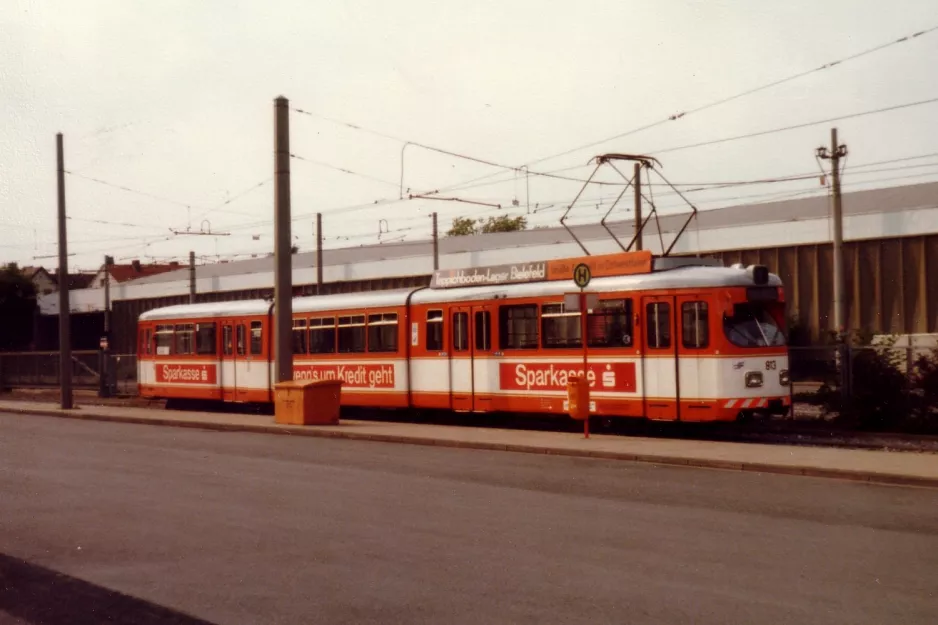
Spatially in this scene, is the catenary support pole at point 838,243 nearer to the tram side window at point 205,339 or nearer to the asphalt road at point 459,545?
the tram side window at point 205,339

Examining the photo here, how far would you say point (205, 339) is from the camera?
3195cm

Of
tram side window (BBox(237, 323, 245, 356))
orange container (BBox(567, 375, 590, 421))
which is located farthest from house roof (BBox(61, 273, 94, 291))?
orange container (BBox(567, 375, 590, 421))

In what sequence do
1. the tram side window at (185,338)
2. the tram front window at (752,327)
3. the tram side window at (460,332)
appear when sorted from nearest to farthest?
1. the tram front window at (752,327)
2. the tram side window at (460,332)
3. the tram side window at (185,338)

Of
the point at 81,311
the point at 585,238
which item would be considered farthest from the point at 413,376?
the point at 81,311

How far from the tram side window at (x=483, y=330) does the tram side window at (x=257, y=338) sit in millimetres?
8341

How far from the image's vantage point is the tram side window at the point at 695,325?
64.4 feet

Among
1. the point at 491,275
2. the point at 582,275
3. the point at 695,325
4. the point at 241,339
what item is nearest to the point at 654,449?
the point at 695,325

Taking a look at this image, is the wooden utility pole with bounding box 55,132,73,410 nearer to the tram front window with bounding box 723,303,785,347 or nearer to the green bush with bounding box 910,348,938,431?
the tram front window with bounding box 723,303,785,347

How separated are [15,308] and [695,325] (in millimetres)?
59319

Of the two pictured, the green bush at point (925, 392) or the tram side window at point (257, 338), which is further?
the tram side window at point (257, 338)

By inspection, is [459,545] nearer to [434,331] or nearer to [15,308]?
[434,331]

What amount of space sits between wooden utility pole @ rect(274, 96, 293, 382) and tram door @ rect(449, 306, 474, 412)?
414 cm

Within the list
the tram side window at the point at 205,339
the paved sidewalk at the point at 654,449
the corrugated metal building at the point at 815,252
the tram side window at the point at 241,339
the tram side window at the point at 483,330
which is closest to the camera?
the paved sidewalk at the point at 654,449

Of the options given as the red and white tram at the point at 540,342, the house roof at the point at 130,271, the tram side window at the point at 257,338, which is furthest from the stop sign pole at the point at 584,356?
the house roof at the point at 130,271
